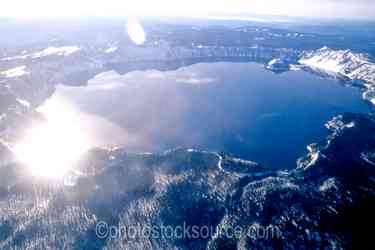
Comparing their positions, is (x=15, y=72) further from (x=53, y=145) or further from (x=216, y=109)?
(x=216, y=109)

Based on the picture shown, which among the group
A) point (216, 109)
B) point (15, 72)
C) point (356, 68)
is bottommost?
point (356, 68)

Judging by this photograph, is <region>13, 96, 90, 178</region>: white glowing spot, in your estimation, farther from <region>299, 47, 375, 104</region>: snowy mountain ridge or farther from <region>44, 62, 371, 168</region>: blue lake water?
<region>299, 47, 375, 104</region>: snowy mountain ridge

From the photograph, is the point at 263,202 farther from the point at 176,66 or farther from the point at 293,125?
the point at 176,66

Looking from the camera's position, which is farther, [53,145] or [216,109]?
[216,109]

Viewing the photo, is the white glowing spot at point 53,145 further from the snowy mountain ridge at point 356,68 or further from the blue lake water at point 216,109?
the snowy mountain ridge at point 356,68

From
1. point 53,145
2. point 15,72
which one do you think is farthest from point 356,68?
point 15,72

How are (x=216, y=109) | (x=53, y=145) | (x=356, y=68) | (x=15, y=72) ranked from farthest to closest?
(x=356, y=68) → (x=15, y=72) → (x=216, y=109) → (x=53, y=145)

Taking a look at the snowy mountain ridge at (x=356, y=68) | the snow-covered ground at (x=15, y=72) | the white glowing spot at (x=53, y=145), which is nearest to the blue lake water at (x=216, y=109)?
the white glowing spot at (x=53, y=145)
